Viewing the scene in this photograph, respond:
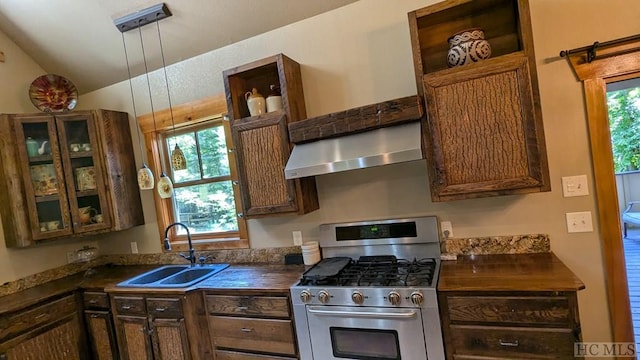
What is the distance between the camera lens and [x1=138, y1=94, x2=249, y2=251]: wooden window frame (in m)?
2.79

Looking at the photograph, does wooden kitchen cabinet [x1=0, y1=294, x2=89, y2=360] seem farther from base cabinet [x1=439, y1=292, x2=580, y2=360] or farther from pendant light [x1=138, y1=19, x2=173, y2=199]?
base cabinet [x1=439, y1=292, x2=580, y2=360]

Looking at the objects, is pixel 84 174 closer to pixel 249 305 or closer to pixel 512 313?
pixel 249 305

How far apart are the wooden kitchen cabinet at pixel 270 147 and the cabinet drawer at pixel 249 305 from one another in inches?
21.9

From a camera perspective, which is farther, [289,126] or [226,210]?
[226,210]

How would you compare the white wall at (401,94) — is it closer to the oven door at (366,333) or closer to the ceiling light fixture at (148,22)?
the ceiling light fixture at (148,22)

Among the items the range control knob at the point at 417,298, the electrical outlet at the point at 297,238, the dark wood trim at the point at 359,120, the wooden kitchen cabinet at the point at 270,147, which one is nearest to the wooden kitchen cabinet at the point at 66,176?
the wooden kitchen cabinet at the point at 270,147

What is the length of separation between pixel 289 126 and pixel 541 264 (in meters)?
1.63

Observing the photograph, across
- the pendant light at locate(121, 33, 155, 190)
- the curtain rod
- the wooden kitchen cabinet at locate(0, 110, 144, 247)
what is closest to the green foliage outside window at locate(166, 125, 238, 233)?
the pendant light at locate(121, 33, 155, 190)

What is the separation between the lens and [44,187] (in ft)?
9.22

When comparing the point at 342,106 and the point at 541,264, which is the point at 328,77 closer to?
the point at 342,106

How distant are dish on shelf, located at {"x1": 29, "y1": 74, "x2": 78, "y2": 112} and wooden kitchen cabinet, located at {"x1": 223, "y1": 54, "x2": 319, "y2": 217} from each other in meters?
1.73

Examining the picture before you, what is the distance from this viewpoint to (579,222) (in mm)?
1911

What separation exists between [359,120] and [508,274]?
112cm

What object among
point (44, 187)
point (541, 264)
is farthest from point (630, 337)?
point (44, 187)
